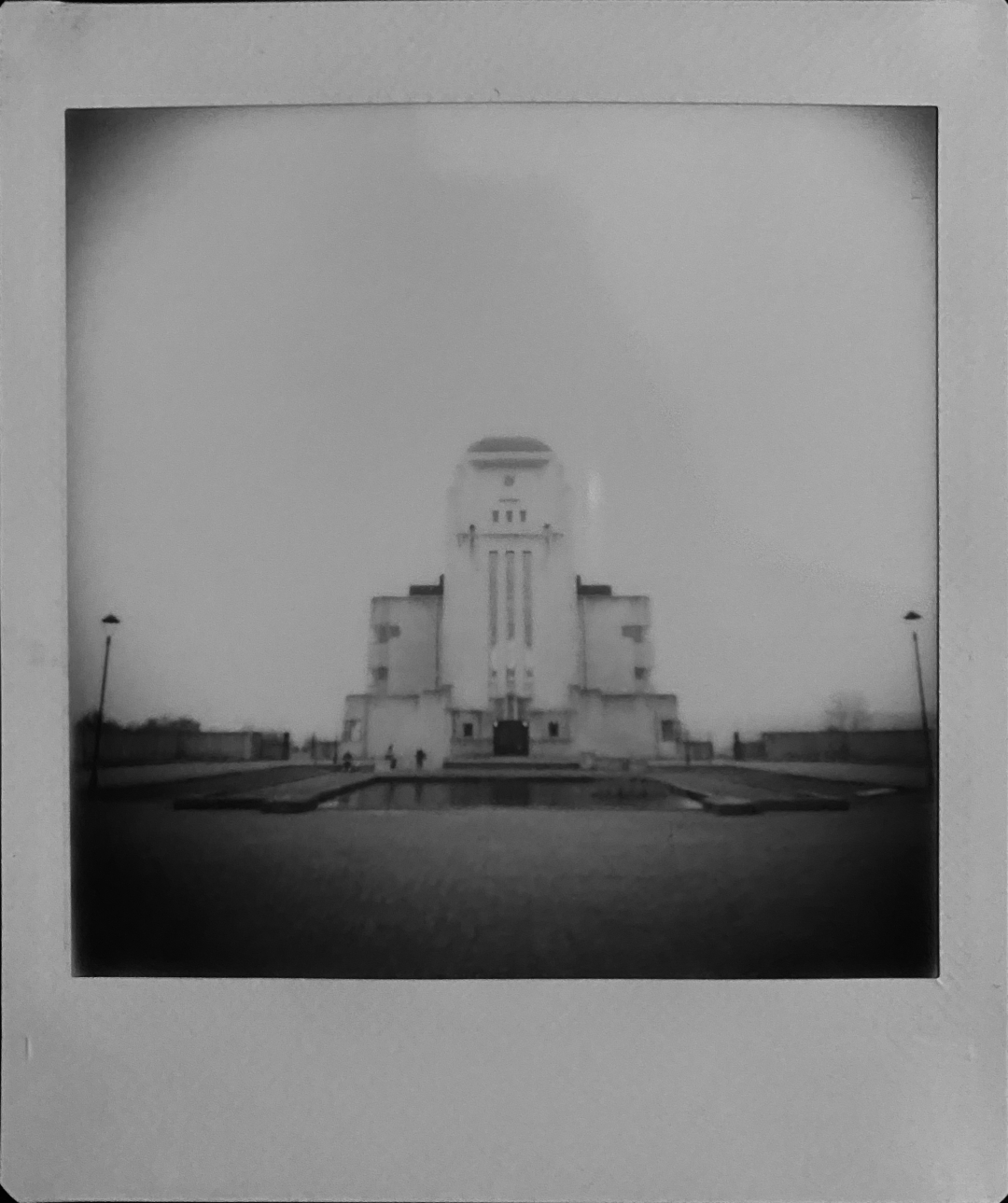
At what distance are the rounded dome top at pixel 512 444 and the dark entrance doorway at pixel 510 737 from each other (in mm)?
433

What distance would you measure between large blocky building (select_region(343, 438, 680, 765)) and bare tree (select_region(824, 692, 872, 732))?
25cm

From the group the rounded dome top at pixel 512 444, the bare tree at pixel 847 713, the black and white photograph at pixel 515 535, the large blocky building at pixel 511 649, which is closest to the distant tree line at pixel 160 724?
the black and white photograph at pixel 515 535

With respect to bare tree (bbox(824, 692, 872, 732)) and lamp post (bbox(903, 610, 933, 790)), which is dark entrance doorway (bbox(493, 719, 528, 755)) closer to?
bare tree (bbox(824, 692, 872, 732))

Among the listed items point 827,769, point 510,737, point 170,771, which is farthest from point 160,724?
point 827,769

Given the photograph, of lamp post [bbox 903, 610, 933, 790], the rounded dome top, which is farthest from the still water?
the rounded dome top

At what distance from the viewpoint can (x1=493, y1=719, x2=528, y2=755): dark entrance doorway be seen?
5.49 ft

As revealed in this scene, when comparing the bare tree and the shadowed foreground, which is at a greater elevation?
the bare tree

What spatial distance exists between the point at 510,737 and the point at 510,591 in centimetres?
23

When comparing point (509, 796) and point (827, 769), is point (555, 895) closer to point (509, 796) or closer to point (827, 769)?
point (509, 796)

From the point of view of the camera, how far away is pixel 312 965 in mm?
1711

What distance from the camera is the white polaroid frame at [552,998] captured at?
1.67 m

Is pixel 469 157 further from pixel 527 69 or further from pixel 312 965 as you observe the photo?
pixel 312 965

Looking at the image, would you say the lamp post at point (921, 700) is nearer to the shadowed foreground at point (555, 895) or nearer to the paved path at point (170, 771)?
the shadowed foreground at point (555, 895)

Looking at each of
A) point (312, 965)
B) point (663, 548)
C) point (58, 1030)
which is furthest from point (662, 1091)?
point (58, 1030)
